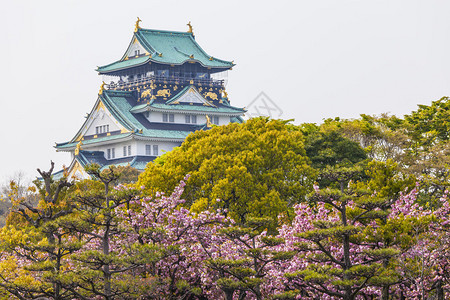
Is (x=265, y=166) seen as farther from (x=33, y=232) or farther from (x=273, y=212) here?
(x=33, y=232)

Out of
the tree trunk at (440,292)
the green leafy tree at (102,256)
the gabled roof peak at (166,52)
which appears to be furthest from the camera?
the gabled roof peak at (166,52)

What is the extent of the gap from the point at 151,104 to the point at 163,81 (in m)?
5.54

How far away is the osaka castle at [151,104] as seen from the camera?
242 feet

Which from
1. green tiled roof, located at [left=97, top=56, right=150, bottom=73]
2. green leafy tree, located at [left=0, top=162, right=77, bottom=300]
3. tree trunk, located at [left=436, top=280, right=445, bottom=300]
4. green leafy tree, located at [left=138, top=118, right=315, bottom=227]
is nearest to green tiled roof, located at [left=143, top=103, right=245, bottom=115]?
green tiled roof, located at [left=97, top=56, right=150, bottom=73]

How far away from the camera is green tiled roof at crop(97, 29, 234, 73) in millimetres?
80750

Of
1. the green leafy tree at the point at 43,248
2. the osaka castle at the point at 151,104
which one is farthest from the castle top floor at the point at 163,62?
the green leafy tree at the point at 43,248

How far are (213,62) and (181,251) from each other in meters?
61.5

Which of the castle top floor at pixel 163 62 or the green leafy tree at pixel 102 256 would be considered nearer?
the green leafy tree at pixel 102 256

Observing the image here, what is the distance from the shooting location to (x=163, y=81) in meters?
80.1

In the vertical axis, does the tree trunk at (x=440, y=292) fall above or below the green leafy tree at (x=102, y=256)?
below

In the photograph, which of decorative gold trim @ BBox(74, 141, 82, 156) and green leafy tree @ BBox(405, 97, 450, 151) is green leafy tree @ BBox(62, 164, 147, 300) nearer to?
green leafy tree @ BBox(405, 97, 450, 151)

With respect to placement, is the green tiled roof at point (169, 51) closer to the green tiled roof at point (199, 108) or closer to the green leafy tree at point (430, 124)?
the green tiled roof at point (199, 108)

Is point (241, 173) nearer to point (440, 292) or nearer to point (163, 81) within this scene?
point (440, 292)

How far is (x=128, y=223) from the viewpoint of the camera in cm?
2647
